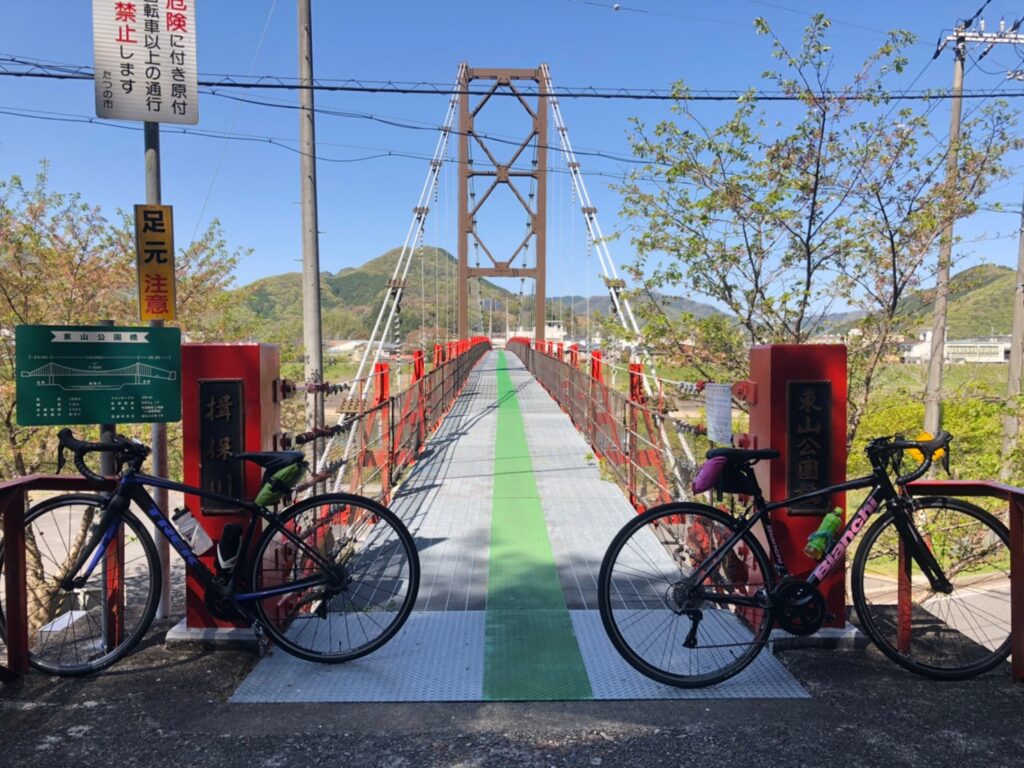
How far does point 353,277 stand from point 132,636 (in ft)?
429

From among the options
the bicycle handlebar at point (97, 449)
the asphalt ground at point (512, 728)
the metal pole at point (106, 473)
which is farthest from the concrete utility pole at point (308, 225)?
the asphalt ground at point (512, 728)

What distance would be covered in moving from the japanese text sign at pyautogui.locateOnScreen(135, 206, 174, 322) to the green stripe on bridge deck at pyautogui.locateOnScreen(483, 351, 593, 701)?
209cm

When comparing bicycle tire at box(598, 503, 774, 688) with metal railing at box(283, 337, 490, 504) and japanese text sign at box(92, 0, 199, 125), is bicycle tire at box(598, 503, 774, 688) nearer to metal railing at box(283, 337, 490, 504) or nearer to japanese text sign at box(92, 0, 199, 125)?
metal railing at box(283, 337, 490, 504)

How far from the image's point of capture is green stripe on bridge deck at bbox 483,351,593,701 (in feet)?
8.21

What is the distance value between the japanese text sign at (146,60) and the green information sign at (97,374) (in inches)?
51.0

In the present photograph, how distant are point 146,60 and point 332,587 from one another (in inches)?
108

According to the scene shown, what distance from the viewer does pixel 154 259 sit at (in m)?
3.25

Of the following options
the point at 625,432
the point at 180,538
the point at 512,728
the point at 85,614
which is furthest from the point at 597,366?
the point at 512,728

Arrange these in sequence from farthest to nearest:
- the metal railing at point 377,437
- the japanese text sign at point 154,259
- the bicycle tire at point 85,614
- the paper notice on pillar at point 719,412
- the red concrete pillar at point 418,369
→ 1. the red concrete pillar at point 418,369
2. the metal railing at point 377,437
3. the japanese text sign at point 154,259
4. the paper notice on pillar at point 719,412
5. the bicycle tire at point 85,614

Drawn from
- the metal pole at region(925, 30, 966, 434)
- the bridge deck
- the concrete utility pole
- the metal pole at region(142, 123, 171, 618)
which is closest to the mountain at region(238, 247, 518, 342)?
the concrete utility pole

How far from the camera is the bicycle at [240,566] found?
2.56 meters

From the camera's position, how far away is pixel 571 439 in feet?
32.3

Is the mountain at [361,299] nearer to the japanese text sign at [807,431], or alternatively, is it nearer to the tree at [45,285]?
the tree at [45,285]

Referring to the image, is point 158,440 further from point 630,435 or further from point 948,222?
point 948,222
